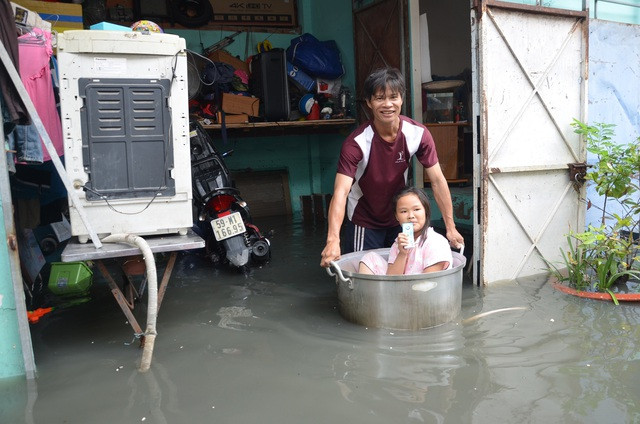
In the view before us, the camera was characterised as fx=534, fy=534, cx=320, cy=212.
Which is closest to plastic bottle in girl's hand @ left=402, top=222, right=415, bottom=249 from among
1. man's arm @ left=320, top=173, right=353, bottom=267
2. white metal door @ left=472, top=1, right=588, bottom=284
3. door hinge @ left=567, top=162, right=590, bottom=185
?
man's arm @ left=320, top=173, right=353, bottom=267

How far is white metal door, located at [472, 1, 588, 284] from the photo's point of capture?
4336 millimetres

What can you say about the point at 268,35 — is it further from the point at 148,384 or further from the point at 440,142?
the point at 148,384

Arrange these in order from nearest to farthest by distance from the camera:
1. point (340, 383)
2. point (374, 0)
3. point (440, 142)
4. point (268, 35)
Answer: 1. point (340, 383)
2. point (440, 142)
3. point (374, 0)
4. point (268, 35)

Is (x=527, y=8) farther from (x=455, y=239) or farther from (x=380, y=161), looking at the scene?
(x=455, y=239)

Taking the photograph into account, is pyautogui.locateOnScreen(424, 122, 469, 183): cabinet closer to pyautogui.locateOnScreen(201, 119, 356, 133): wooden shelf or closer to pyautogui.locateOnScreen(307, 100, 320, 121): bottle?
pyautogui.locateOnScreen(201, 119, 356, 133): wooden shelf

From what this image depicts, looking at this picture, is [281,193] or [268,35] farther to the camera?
[281,193]

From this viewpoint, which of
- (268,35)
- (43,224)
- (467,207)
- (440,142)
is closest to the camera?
(43,224)

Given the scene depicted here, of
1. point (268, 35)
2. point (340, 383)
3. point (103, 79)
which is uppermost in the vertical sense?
point (268, 35)

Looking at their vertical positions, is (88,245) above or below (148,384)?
above

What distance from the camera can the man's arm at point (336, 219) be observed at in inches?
127

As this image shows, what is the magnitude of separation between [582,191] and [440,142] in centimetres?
156

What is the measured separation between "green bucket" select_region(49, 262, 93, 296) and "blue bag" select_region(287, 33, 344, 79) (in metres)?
4.41

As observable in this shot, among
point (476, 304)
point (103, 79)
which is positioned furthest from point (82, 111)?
point (476, 304)

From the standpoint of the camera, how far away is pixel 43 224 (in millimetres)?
4598
